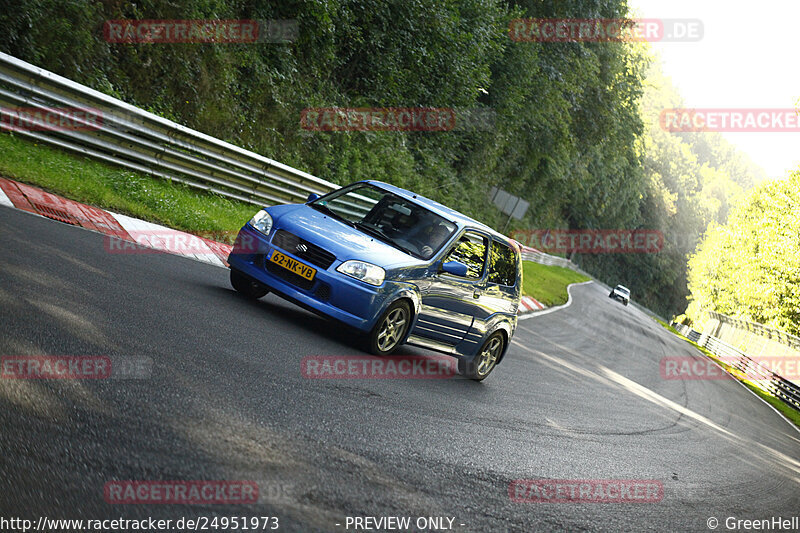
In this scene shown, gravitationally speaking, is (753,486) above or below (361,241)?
below

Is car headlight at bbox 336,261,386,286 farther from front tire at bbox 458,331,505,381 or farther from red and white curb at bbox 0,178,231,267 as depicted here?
red and white curb at bbox 0,178,231,267

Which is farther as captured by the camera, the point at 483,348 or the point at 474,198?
the point at 474,198

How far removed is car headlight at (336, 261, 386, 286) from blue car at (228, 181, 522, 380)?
0.03 ft

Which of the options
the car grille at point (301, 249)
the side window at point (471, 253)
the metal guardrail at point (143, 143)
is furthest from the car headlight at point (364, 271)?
the metal guardrail at point (143, 143)

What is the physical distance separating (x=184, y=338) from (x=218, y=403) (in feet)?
4.79

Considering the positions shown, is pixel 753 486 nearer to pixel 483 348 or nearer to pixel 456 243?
pixel 483 348

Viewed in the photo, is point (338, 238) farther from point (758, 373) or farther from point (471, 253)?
point (758, 373)

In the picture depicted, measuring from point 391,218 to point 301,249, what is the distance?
1.47m

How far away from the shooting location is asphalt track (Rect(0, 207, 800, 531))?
368 cm

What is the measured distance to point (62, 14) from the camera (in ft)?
44.9

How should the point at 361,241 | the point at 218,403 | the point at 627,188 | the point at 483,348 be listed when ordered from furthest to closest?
the point at 627,188 < the point at 483,348 < the point at 361,241 < the point at 218,403

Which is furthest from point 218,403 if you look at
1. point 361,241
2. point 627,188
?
point 627,188

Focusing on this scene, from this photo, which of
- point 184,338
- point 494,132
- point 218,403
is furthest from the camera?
point 494,132

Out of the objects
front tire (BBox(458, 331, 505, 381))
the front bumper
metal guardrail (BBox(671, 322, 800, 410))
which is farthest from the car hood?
metal guardrail (BBox(671, 322, 800, 410))
